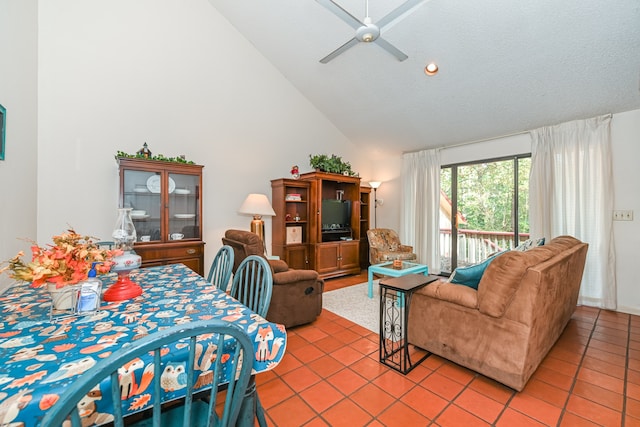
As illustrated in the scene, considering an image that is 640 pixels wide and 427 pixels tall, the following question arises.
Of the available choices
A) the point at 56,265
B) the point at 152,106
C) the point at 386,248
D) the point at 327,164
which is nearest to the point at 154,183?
the point at 152,106

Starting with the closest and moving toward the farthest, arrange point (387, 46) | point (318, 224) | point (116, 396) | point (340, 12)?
point (116, 396)
point (340, 12)
point (387, 46)
point (318, 224)

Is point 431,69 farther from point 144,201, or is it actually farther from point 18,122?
point 18,122

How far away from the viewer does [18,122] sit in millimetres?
2250

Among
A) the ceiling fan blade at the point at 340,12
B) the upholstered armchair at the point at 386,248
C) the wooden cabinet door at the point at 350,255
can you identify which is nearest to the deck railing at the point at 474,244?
the upholstered armchair at the point at 386,248

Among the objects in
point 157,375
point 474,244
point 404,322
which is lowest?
point 404,322

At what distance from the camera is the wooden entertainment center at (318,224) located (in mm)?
4281

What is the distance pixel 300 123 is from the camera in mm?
4723

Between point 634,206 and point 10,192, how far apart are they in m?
5.89

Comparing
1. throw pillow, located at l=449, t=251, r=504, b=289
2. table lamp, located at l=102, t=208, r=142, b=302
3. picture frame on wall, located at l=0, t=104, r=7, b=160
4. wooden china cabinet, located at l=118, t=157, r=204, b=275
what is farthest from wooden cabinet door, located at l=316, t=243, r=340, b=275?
picture frame on wall, located at l=0, t=104, r=7, b=160

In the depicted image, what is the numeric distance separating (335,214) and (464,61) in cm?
286

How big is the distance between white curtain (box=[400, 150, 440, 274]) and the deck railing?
202mm

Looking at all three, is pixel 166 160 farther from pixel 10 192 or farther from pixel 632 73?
pixel 632 73

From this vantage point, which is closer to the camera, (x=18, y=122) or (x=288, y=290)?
(x=18, y=122)

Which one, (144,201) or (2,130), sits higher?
(2,130)
